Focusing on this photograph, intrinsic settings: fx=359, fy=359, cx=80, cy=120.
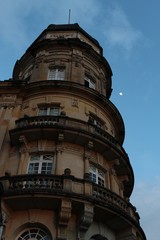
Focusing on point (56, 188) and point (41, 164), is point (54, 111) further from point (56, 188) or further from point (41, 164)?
point (56, 188)

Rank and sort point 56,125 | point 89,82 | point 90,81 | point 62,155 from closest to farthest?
point 62,155, point 56,125, point 89,82, point 90,81

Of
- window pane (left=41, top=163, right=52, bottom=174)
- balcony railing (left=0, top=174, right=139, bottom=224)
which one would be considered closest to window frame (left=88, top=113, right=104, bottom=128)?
window pane (left=41, top=163, right=52, bottom=174)

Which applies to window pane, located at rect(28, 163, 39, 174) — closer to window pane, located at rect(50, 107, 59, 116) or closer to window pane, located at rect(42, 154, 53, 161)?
window pane, located at rect(42, 154, 53, 161)

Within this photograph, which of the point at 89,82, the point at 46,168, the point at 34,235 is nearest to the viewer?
the point at 34,235

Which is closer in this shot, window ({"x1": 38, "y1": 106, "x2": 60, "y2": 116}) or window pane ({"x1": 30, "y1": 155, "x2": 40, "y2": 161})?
window pane ({"x1": 30, "y1": 155, "x2": 40, "y2": 161})

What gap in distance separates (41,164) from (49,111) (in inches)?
197

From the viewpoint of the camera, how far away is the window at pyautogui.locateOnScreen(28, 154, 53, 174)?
20.9m

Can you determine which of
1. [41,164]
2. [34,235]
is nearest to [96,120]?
[41,164]

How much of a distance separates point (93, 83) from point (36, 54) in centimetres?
579

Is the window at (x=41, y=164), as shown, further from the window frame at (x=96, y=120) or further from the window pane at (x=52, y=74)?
the window pane at (x=52, y=74)

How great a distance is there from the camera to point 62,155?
21.5 metres

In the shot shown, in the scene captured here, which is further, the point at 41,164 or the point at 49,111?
the point at 49,111

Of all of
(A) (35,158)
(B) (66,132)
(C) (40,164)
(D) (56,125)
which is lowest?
(C) (40,164)

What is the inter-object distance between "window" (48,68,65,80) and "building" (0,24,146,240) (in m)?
0.08
